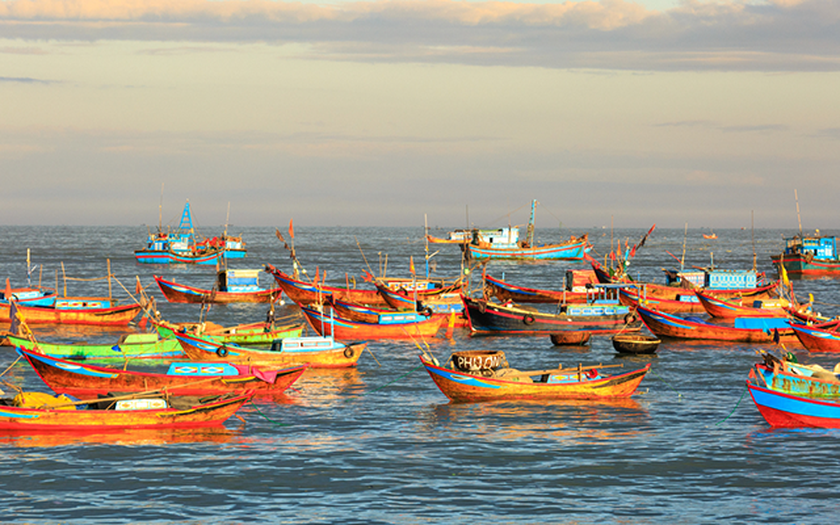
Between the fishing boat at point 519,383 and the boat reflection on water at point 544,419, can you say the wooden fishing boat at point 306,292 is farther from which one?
the boat reflection on water at point 544,419

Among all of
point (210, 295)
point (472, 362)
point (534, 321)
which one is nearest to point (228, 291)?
point (210, 295)

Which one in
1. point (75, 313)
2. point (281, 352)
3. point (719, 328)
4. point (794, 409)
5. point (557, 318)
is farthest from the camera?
point (75, 313)

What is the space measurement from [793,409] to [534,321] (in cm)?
2565

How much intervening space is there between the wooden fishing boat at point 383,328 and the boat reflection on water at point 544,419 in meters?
17.7

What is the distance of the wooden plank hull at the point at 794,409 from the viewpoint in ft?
95.1

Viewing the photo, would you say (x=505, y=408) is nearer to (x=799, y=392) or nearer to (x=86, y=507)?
(x=799, y=392)

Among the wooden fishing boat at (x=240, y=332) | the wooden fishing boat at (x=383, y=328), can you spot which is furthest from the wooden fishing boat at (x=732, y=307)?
the wooden fishing boat at (x=240, y=332)

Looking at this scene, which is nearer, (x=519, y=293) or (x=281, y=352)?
(x=281, y=352)

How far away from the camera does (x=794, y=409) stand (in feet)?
96.2

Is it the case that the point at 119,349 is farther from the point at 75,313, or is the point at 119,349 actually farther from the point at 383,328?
the point at 75,313

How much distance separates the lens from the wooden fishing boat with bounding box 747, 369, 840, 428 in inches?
1142

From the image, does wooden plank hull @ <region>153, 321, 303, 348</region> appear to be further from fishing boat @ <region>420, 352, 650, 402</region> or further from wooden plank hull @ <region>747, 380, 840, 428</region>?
wooden plank hull @ <region>747, 380, 840, 428</region>

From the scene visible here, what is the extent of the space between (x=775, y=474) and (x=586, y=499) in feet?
20.9

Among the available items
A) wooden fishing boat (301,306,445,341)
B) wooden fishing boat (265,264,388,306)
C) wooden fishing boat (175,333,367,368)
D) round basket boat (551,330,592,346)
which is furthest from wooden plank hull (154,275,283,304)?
wooden fishing boat (175,333,367,368)
